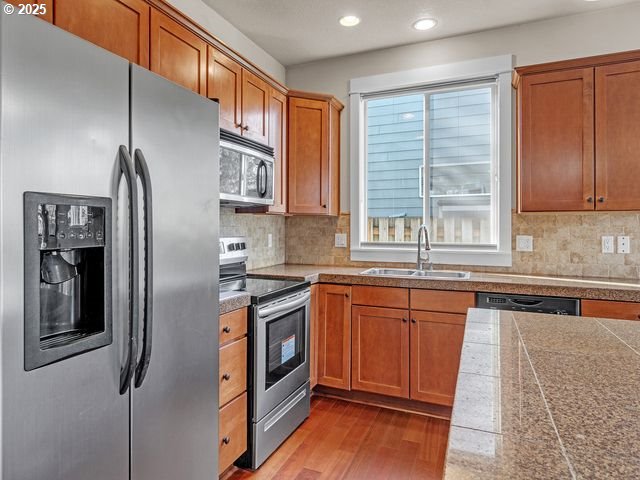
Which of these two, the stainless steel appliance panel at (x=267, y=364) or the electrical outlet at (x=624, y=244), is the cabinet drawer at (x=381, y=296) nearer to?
the stainless steel appliance panel at (x=267, y=364)

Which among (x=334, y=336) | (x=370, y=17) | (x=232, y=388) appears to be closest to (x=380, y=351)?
(x=334, y=336)

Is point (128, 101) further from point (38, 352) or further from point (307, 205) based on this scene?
point (307, 205)

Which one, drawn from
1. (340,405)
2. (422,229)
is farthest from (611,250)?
(340,405)

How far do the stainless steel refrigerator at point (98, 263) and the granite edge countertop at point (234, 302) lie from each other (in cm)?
23

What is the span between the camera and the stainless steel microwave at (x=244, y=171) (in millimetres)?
2072

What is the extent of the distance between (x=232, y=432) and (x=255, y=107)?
1909mm

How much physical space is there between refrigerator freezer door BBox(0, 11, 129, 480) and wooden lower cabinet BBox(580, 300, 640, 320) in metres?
2.30

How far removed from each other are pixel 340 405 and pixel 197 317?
1.68 metres

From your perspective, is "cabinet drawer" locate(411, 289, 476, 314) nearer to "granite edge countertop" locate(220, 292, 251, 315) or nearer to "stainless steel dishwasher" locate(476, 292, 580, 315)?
"stainless steel dishwasher" locate(476, 292, 580, 315)

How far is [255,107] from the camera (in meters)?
2.65

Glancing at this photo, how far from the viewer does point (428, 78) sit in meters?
3.16

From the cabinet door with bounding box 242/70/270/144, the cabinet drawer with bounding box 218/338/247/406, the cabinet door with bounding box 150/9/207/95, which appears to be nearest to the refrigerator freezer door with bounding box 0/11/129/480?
the cabinet drawer with bounding box 218/338/247/406

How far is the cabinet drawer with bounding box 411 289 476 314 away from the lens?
2.52 m

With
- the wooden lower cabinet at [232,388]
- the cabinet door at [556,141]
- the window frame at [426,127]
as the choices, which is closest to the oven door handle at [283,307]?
the wooden lower cabinet at [232,388]
